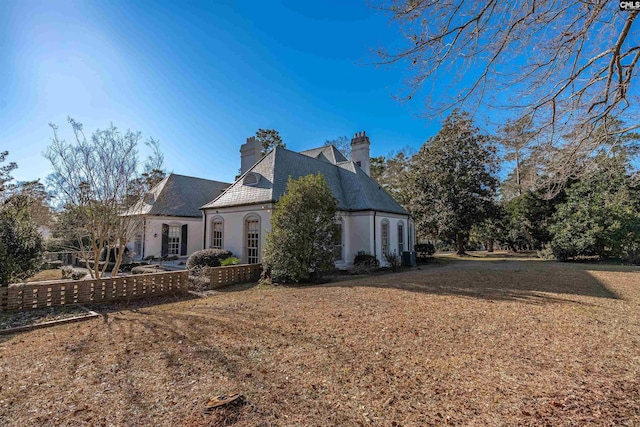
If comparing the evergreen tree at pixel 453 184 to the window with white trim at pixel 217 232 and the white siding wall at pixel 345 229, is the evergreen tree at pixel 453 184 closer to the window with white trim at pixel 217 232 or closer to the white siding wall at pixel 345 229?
the white siding wall at pixel 345 229

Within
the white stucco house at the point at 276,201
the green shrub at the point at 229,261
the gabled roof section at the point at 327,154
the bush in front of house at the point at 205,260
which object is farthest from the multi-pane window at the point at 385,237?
the bush in front of house at the point at 205,260

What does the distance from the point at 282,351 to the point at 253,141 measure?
1725 centimetres

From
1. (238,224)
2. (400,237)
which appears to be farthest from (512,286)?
(238,224)

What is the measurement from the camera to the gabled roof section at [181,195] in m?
19.0

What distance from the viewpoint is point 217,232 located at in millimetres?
16188

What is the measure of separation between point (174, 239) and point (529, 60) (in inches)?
813

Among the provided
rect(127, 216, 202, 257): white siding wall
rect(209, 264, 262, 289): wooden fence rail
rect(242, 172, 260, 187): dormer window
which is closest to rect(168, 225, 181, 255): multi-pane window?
rect(127, 216, 202, 257): white siding wall

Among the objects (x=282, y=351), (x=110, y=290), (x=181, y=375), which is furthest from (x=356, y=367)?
(x=110, y=290)

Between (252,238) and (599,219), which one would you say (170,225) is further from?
(599,219)

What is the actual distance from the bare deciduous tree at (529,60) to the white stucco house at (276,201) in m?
9.44

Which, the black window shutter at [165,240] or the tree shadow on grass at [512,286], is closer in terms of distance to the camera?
the tree shadow on grass at [512,286]

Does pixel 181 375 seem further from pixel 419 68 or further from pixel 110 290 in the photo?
pixel 110 290

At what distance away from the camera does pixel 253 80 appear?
1284 centimetres

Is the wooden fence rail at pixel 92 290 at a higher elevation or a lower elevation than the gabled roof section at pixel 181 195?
lower
